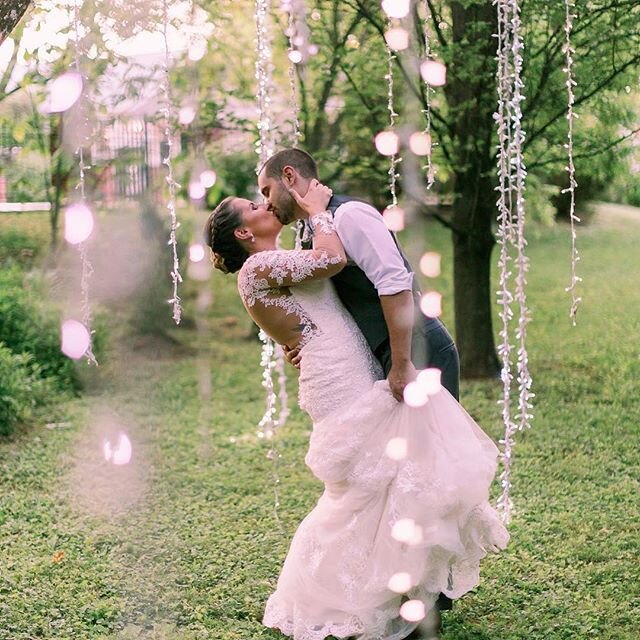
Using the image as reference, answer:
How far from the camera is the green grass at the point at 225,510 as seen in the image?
336cm

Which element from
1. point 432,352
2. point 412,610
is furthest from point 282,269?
point 412,610

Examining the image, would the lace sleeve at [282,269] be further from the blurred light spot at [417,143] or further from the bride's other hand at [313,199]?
the blurred light spot at [417,143]

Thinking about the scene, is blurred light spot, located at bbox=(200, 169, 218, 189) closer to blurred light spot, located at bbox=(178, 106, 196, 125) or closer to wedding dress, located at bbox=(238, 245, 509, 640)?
blurred light spot, located at bbox=(178, 106, 196, 125)

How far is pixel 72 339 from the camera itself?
7520 millimetres

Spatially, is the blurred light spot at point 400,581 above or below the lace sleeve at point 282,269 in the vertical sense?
below

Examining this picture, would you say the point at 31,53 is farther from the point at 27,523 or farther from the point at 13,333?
the point at 27,523

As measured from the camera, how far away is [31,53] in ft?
19.7

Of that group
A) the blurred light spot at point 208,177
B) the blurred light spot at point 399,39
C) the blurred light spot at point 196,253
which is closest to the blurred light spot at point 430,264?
the blurred light spot at point 208,177

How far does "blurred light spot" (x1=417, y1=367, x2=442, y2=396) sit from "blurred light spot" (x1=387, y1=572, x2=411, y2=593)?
0.56 meters

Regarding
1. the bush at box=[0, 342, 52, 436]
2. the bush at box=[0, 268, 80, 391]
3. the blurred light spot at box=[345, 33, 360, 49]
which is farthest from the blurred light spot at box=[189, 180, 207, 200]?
the bush at box=[0, 342, 52, 436]

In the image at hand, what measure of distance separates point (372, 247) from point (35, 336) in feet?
16.9

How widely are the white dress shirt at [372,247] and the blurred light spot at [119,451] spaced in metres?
3.18

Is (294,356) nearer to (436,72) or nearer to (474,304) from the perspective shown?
(436,72)

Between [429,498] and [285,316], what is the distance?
72 centimetres
